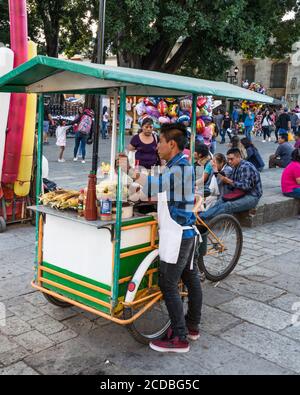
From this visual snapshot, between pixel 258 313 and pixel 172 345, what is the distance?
1.15 meters

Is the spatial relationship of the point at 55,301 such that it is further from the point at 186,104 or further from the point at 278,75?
the point at 278,75

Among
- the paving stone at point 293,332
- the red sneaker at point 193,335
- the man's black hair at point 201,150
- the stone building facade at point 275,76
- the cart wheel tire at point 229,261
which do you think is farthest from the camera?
the stone building facade at point 275,76

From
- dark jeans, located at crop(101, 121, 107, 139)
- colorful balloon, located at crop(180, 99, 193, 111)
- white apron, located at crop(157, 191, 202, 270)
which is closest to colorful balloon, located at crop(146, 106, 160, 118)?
colorful balloon, located at crop(180, 99, 193, 111)

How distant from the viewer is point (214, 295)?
4.68m

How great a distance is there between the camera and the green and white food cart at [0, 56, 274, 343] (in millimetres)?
3375

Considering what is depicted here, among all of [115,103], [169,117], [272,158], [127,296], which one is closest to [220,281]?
[127,296]

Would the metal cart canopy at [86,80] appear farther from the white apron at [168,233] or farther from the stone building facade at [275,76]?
the stone building facade at [275,76]

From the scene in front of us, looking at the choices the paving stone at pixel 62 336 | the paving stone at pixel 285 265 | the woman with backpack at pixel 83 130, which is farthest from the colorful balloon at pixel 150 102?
the paving stone at pixel 62 336

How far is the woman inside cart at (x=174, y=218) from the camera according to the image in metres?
3.39

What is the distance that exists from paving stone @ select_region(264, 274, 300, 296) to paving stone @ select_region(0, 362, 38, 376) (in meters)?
2.84

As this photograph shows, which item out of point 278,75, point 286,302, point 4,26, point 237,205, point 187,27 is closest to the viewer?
point 286,302

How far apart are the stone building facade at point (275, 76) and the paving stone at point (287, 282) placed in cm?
4129

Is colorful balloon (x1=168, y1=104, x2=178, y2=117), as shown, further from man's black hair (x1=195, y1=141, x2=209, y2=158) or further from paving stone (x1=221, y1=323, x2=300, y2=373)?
paving stone (x1=221, y1=323, x2=300, y2=373)

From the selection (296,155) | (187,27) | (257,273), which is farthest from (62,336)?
(187,27)
